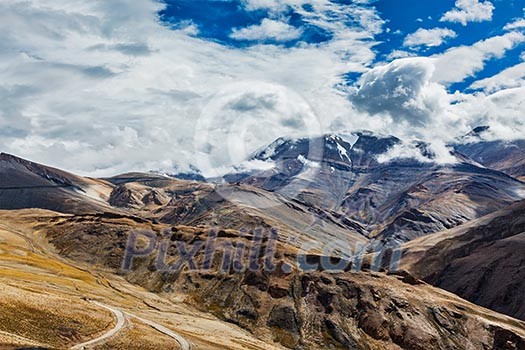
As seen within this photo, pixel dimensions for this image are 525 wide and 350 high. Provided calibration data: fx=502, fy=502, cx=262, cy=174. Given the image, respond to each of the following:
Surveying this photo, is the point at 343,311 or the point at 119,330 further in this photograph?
the point at 343,311

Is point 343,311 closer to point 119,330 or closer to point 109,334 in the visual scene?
point 119,330

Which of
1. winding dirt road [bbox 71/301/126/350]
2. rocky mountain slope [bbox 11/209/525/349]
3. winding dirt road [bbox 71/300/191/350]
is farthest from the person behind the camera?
rocky mountain slope [bbox 11/209/525/349]

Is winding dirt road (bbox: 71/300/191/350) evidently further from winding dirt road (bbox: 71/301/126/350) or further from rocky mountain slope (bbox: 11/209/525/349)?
rocky mountain slope (bbox: 11/209/525/349)

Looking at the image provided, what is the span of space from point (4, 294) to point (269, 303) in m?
101

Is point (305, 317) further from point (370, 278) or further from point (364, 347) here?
point (370, 278)

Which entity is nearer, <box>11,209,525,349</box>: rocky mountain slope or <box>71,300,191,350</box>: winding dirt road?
<box>71,300,191,350</box>: winding dirt road

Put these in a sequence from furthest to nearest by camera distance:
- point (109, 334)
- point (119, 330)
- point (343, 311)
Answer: point (343, 311)
point (119, 330)
point (109, 334)

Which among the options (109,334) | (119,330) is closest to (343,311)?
(119,330)


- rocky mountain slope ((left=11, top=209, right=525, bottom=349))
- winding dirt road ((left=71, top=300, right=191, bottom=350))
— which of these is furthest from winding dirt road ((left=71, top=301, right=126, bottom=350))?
rocky mountain slope ((left=11, top=209, right=525, bottom=349))

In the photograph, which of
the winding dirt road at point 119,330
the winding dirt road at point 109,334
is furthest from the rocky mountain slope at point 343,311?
the winding dirt road at point 109,334

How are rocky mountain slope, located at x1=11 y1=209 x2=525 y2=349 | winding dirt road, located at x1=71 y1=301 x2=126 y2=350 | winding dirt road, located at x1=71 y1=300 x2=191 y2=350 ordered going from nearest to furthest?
winding dirt road, located at x1=71 y1=301 x2=126 y2=350 < winding dirt road, located at x1=71 y1=300 x2=191 y2=350 < rocky mountain slope, located at x1=11 y1=209 x2=525 y2=349

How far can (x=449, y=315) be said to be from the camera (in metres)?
166

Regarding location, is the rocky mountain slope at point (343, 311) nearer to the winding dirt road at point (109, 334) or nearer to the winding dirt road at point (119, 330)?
the winding dirt road at point (119, 330)

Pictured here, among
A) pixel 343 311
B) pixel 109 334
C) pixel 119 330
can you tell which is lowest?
pixel 119 330
